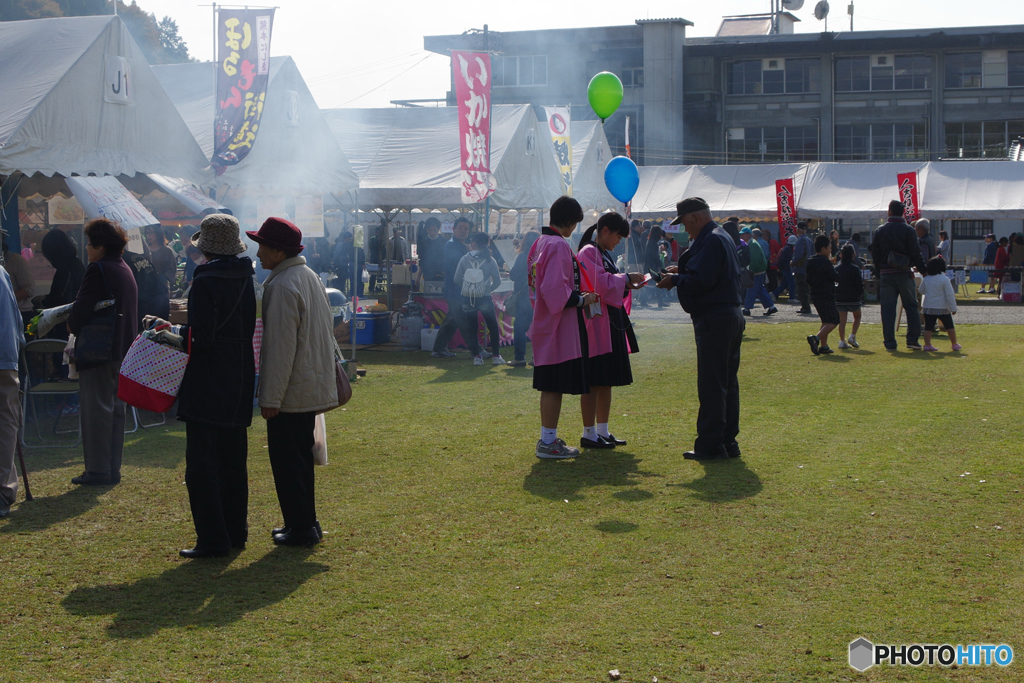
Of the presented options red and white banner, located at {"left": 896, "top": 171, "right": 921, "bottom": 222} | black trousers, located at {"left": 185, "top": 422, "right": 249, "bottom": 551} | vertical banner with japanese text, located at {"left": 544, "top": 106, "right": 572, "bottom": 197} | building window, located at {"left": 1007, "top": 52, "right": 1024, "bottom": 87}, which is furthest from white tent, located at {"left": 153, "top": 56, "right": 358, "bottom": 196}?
building window, located at {"left": 1007, "top": 52, "right": 1024, "bottom": 87}

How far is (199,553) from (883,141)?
48262 mm


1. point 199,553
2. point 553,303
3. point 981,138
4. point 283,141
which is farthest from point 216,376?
point 981,138

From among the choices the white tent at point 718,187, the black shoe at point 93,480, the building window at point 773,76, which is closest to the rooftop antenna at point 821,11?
the building window at point 773,76

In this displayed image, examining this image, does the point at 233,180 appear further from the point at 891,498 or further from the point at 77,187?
the point at 891,498

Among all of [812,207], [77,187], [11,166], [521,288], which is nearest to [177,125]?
[77,187]

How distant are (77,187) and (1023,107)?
157 feet

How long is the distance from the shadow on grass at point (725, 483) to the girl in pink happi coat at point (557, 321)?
1.09m

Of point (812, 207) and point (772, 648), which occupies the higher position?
point (812, 207)

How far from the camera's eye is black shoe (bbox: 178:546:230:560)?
4965 millimetres

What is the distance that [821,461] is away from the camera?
703cm

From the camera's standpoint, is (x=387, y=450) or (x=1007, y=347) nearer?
(x=387, y=450)

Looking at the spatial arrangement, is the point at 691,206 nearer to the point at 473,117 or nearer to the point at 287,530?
the point at 287,530

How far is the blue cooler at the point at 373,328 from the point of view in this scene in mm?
14953

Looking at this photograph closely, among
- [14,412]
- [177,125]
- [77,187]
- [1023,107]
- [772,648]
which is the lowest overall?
[772,648]
